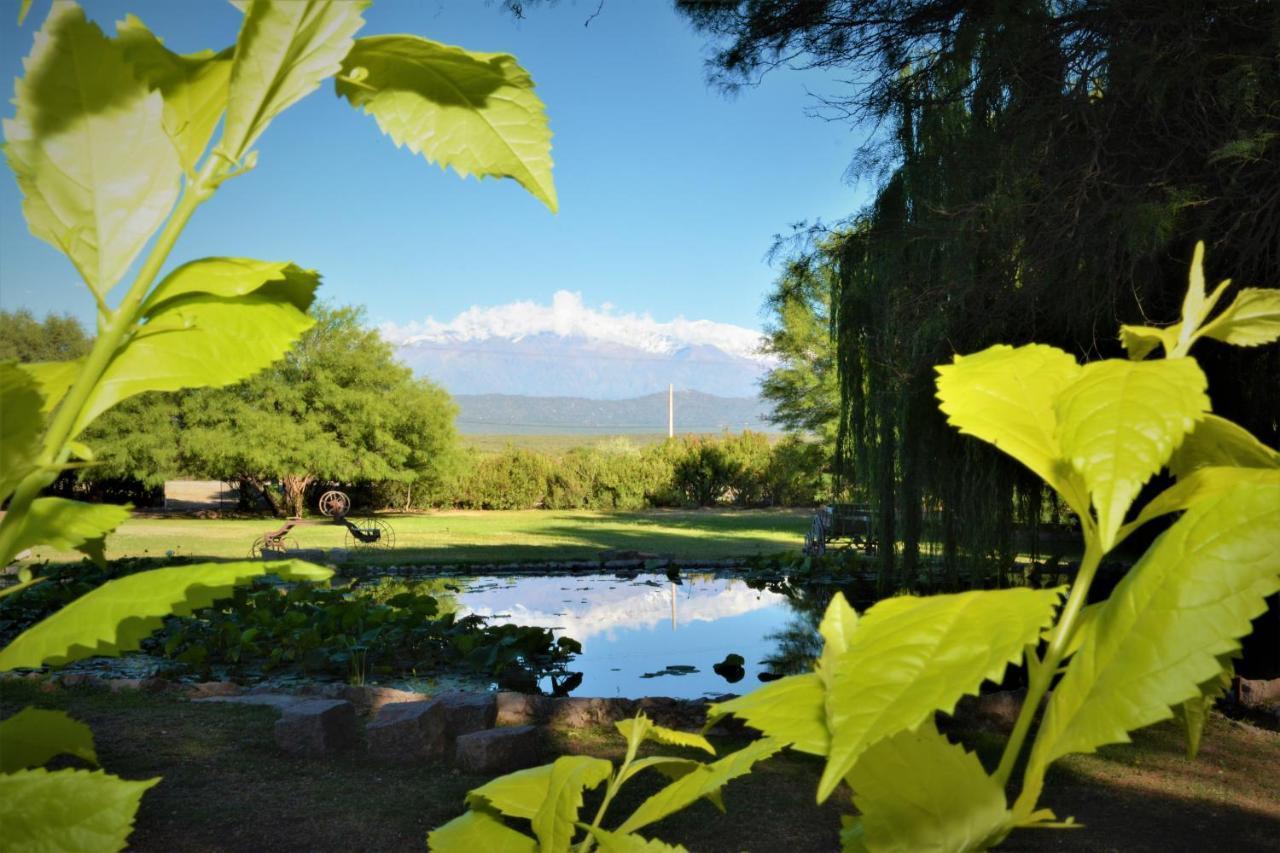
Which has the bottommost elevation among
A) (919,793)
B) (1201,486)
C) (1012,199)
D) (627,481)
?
(919,793)

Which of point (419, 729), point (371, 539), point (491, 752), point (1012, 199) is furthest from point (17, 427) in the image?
point (371, 539)

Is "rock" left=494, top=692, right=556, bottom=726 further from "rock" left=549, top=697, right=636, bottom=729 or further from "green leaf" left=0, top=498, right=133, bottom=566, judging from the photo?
"green leaf" left=0, top=498, right=133, bottom=566

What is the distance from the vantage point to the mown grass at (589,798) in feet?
10.8

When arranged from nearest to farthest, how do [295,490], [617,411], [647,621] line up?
[647,621]
[295,490]
[617,411]

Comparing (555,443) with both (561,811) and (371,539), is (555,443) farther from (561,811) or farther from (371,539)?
(561,811)

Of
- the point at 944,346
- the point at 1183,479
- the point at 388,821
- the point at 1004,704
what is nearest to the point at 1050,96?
the point at 944,346

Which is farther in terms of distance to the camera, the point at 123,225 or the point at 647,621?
the point at 647,621

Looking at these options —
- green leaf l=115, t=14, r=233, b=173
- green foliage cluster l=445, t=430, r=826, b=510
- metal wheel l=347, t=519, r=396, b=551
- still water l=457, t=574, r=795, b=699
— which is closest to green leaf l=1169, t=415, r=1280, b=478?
green leaf l=115, t=14, r=233, b=173

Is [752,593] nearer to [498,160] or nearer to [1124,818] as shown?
[1124,818]

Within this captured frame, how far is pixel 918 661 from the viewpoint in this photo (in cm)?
24

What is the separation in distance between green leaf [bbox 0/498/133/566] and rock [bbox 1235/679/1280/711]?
18.9 feet

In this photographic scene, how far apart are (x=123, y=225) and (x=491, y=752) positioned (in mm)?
3933

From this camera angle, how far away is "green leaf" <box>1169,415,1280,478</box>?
1.07 ft

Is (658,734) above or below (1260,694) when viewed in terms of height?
above
